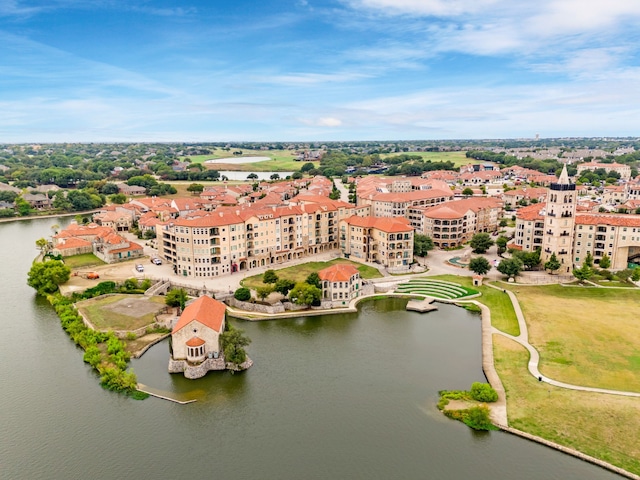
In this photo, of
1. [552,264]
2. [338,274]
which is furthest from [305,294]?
[552,264]

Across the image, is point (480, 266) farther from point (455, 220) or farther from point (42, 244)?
point (42, 244)

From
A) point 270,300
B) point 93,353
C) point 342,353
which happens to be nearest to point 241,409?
point 342,353

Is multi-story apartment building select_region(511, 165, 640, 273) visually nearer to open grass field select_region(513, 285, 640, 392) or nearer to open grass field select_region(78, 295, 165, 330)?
open grass field select_region(513, 285, 640, 392)

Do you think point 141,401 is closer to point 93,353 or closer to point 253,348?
point 93,353

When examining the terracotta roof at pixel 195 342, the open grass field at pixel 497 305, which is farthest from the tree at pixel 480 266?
the terracotta roof at pixel 195 342

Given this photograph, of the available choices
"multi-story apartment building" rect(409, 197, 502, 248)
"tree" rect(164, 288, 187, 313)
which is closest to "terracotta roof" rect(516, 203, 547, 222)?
"multi-story apartment building" rect(409, 197, 502, 248)
